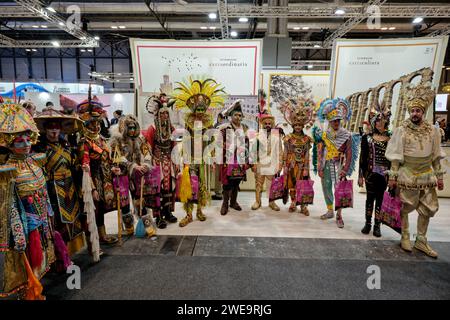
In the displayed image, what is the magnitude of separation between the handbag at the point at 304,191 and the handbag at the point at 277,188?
0.24m

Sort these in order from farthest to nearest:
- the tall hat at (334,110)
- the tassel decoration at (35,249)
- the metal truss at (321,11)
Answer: the metal truss at (321,11) < the tall hat at (334,110) < the tassel decoration at (35,249)

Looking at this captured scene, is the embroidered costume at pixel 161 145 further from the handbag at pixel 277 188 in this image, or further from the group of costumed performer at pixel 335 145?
the group of costumed performer at pixel 335 145

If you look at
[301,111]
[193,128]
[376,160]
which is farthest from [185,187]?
[376,160]

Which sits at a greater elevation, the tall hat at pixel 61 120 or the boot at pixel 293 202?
the tall hat at pixel 61 120

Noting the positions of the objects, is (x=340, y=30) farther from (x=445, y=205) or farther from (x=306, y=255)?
(x=306, y=255)

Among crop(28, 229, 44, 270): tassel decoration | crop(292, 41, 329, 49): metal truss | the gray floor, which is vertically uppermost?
crop(292, 41, 329, 49): metal truss

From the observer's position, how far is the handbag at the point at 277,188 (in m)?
3.90

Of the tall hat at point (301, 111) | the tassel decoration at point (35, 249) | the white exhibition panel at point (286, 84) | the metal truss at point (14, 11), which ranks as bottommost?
the tassel decoration at point (35, 249)

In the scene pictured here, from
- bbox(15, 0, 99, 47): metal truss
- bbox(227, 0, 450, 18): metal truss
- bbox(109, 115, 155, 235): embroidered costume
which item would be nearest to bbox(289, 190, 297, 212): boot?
bbox(109, 115, 155, 235): embroidered costume

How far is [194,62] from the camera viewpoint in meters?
4.77

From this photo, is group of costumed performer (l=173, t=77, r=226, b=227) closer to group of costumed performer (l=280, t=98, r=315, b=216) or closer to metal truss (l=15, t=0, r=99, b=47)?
group of costumed performer (l=280, t=98, r=315, b=216)

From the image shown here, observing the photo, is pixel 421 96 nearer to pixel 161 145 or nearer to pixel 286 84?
pixel 161 145

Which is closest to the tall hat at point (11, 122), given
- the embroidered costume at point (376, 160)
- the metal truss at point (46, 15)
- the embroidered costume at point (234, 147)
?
the embroidered costume at point (234, 147)

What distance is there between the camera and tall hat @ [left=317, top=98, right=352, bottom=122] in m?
3.38
